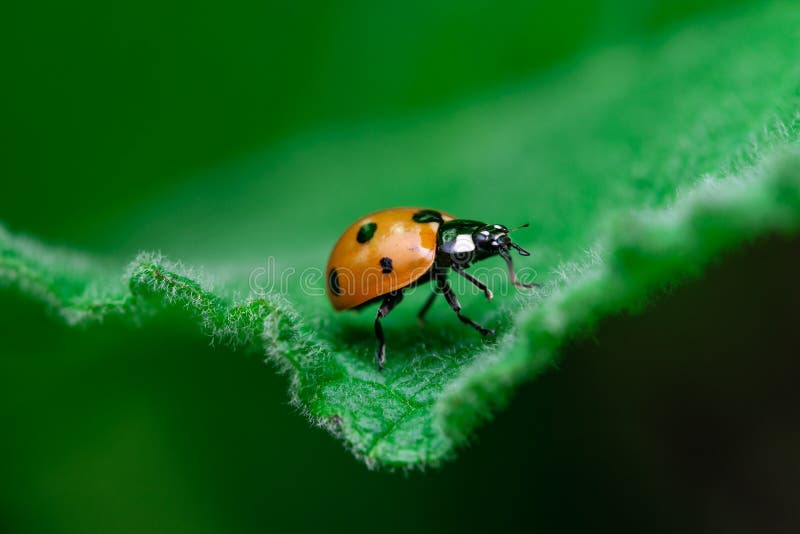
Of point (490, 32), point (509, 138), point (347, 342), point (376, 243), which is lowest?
point (347, 342)

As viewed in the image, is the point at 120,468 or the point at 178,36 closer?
the point at 120,468

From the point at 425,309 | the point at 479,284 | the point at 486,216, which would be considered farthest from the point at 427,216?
the point at 486,216

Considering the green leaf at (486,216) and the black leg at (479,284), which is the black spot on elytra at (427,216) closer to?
the black leg at (479,284)

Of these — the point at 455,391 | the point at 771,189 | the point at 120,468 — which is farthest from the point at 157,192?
the point at 771,189

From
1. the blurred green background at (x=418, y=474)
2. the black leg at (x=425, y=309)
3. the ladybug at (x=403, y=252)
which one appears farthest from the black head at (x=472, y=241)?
the blurred green background at (x=418, y=474)

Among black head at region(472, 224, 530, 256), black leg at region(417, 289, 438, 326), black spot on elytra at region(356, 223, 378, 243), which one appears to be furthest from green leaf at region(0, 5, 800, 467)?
black spot on elytra at region(356, 223, 378, 243)

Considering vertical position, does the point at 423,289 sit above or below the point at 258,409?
above

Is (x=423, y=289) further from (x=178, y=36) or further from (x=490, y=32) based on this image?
(x=178, y=36)

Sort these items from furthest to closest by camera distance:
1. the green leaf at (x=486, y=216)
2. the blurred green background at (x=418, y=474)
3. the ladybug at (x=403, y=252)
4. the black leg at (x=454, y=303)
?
the blurred green background at (x=418, y=474) < the ladybug at (x=403, y=252) < the black leg at (x=454, y=303) < the green leaf at (x=486, y=216)
